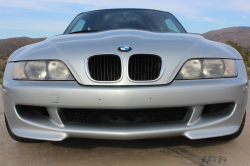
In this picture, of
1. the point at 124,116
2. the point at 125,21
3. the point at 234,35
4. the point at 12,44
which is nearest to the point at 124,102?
the point at 124,116

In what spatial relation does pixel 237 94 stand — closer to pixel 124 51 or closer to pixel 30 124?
pixel 124 51

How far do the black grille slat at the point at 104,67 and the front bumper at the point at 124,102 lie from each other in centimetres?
12

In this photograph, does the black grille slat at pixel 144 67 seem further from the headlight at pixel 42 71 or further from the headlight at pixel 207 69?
the headlight at pixel 42 71

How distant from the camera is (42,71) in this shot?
6.23ft

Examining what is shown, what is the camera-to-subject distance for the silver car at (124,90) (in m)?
1.71

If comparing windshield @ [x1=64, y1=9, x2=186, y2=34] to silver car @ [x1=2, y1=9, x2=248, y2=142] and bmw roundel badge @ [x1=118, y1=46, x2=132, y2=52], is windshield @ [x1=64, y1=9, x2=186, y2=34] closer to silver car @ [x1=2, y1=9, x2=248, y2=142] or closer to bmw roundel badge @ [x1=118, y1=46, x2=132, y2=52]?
silver car @ [x1=2, y1=9, x2=248, y2=142]

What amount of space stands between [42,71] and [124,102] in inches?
29.1

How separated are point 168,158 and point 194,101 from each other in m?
0.52

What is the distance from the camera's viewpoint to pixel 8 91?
191 centimetres

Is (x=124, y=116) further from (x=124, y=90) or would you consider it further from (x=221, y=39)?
(x=221, y=39)

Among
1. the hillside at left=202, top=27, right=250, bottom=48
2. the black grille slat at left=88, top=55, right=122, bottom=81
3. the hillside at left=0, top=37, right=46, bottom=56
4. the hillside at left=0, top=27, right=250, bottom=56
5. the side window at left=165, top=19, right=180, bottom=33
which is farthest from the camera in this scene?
the hillside at left=202, top=27, right=250, bottom=48

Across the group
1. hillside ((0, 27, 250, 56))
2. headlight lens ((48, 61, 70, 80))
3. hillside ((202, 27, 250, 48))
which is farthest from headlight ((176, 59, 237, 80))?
hillside ((202, 27, 250, 48))

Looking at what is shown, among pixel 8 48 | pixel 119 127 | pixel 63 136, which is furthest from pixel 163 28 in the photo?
pixel 8 48

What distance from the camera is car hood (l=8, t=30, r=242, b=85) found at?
5.97 ft
